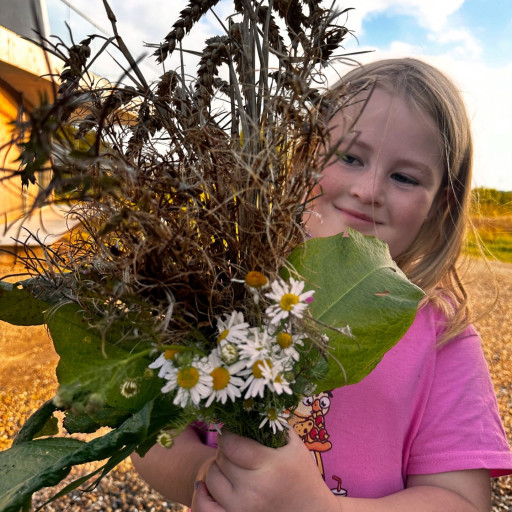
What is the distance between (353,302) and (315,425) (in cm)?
56

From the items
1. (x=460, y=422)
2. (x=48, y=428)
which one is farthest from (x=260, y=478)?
(x=460, y=422)

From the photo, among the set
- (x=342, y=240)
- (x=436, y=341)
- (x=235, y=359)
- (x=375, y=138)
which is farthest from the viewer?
(x=436, y=341)

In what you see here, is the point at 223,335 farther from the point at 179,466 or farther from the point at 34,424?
the point at 179,466

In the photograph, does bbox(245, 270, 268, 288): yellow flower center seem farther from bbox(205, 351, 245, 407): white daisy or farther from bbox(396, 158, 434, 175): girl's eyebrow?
bbox(396, 158, 434, 175): girl's eyebrow

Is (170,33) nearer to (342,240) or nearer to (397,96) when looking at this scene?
(342,240)

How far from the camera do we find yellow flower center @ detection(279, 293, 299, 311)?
446 mm

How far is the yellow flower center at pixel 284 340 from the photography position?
1.52 ft

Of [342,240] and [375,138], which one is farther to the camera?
[375,138]

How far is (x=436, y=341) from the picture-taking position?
1096 millimetres

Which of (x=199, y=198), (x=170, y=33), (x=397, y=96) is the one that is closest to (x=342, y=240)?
(x=199, y=198)

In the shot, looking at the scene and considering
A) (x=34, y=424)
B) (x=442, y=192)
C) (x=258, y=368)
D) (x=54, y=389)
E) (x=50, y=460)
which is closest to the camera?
(x=258, y=368)

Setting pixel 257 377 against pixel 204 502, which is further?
pixel 204 502

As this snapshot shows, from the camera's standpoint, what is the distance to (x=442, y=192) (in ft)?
4.09

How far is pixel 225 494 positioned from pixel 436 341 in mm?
669
